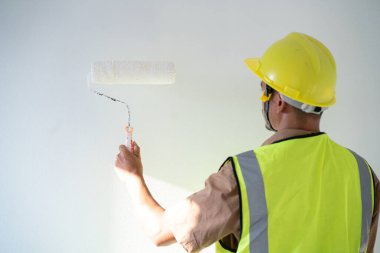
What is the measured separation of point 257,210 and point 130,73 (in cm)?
81

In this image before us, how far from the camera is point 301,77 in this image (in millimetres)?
1154

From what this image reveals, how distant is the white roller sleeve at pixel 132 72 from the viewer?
147 cm

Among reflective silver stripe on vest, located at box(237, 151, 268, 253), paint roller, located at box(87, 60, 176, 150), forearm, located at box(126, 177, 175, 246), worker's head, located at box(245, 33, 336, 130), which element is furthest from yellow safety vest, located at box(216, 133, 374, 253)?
paint roller, located at box(87, 60, 176, 150)

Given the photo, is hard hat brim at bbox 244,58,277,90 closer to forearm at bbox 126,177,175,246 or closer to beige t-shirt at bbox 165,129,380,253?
beige t-shirt at bbox 165,129,380,253

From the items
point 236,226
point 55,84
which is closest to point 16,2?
point 55,84

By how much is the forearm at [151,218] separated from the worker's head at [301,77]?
0.53 metres

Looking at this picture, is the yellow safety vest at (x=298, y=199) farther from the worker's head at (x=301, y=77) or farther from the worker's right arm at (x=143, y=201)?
the worker's right arm at (x=143, y=201)

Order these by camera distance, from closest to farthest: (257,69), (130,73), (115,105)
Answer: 1. (257,69)
2. (130,73)
3. (115,105)

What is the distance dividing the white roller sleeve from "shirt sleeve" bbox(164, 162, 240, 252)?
656mm

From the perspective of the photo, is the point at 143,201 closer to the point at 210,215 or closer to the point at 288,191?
the point at 210,215

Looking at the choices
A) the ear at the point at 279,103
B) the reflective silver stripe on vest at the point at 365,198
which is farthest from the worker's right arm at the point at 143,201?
the reflective silver stripe on vest at the point at 365,198

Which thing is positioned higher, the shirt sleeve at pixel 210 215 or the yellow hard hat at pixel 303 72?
the yellow hard hat at pixel 303 72

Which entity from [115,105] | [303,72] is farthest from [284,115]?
[115,105]

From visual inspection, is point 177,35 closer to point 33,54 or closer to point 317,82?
point 33,54
